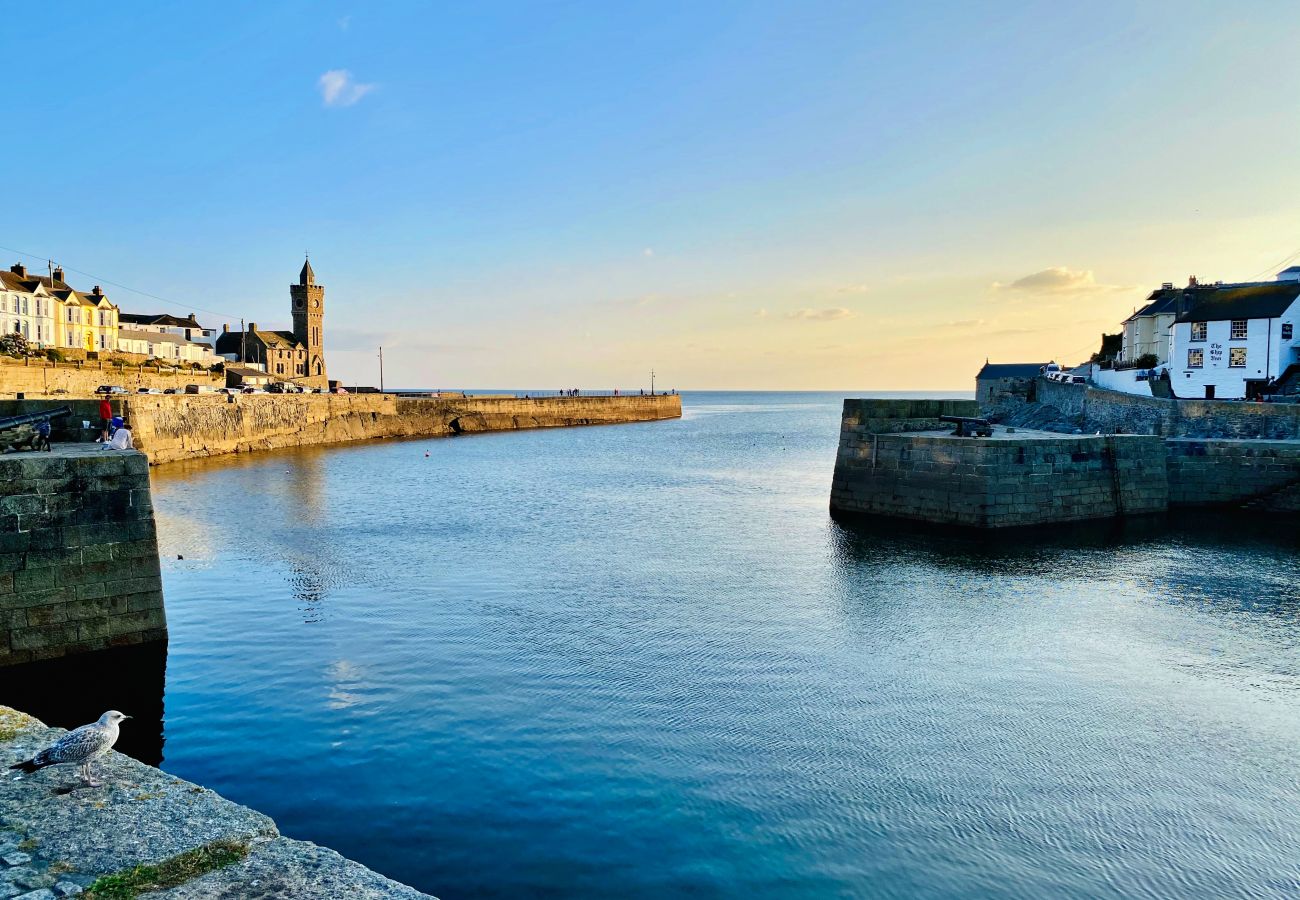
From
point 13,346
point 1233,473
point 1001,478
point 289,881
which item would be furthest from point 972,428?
point 13,346

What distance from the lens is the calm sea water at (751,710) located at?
362 inches

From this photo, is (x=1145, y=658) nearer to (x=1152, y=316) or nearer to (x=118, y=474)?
(x=118, y=474)

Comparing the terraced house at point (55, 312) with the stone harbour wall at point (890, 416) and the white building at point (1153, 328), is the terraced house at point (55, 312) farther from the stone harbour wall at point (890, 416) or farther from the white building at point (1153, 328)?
the white building at point (1153, 328)

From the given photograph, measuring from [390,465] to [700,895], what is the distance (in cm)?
5202

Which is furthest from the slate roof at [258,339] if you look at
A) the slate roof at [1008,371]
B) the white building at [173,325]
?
the slate roof at [1008,371]

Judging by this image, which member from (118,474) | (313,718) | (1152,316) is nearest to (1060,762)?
(313,718)

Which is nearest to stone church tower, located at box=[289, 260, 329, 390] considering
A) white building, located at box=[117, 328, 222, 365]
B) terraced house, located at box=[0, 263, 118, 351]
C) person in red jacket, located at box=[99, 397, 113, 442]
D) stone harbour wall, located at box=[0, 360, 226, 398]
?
white building, located at box=[117, 328, 222, 365]

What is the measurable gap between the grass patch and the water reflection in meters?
6.56

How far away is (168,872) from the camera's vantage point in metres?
5.70

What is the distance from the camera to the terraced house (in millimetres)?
70375

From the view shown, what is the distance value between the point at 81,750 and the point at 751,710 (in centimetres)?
914

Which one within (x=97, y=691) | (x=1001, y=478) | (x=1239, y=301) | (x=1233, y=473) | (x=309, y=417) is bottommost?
(x=97, y=691)

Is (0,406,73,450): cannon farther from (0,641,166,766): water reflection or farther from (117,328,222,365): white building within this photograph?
(117,328,222,365): white building

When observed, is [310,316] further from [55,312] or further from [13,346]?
[13,346]
